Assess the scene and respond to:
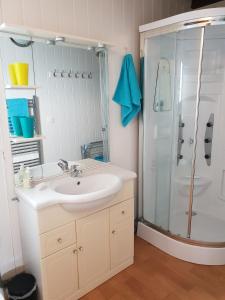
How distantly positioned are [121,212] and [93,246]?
35cm

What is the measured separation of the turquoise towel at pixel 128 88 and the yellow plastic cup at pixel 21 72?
86 cm

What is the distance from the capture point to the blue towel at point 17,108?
5.47 ft

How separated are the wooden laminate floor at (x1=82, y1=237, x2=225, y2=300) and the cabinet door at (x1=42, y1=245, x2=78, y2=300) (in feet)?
0.70

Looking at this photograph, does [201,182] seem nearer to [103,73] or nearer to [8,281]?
[103,73]

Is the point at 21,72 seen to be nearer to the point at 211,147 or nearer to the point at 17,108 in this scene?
the point at 17,108

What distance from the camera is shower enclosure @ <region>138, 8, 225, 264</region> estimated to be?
222 cm

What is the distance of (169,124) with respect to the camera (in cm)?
243

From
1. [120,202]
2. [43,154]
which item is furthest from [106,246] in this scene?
[43,154]

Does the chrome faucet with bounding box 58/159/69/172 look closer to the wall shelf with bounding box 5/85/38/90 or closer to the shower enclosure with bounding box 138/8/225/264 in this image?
the wall shelf with bounding box 5/85/38/90

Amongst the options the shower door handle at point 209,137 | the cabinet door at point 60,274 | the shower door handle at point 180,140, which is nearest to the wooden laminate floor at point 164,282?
the cabinet door at point 60,274

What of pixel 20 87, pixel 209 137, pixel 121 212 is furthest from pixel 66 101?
pixel 209 137

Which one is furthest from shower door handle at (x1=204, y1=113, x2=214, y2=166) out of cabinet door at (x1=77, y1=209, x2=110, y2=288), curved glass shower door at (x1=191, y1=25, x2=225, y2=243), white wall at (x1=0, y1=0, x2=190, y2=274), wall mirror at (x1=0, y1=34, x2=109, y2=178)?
cabinet door at (x1=77, y1=209, x2=110, y2=288)

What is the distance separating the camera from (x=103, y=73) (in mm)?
2168

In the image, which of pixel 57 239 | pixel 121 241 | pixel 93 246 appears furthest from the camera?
pixel 121 241
